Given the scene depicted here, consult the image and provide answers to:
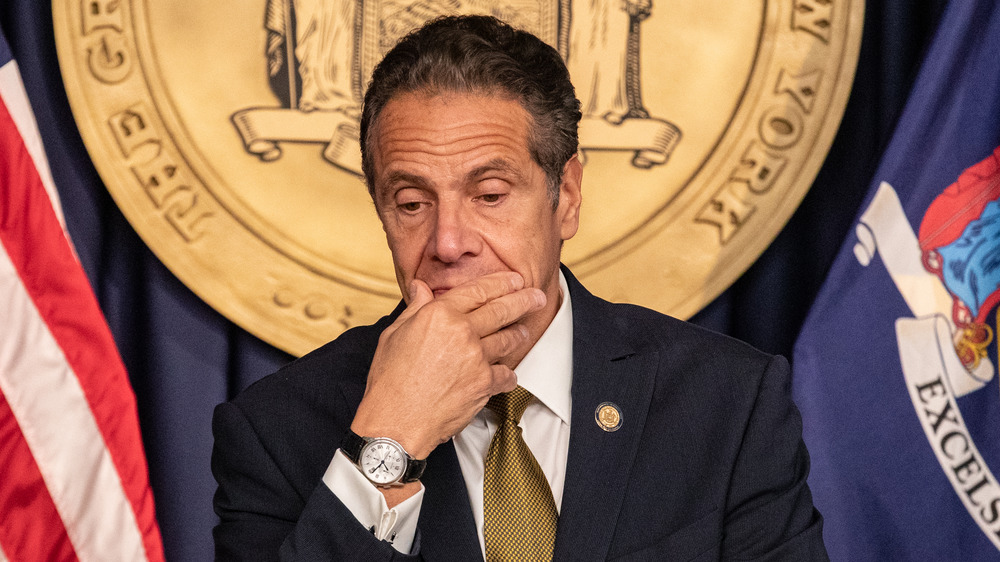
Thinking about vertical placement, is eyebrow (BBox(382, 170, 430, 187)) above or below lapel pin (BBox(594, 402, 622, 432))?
above

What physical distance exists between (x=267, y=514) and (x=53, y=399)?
849 millimetres

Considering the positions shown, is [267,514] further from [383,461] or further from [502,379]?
[502,379]

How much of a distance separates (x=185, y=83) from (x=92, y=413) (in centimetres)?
84

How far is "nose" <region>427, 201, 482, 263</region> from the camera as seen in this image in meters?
1.64

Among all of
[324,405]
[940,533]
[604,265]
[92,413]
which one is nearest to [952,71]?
[604,265]

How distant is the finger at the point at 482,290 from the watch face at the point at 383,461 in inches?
10.2

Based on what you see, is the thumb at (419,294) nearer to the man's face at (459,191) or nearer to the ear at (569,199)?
the man's face at (459,191)

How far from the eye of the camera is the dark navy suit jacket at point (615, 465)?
159 centimetres

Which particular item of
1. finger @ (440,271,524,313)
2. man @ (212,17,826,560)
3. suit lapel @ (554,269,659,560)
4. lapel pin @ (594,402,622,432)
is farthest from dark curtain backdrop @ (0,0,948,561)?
finger @ (440,271,524,313)

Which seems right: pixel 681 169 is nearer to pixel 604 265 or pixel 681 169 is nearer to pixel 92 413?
pixel 604 265

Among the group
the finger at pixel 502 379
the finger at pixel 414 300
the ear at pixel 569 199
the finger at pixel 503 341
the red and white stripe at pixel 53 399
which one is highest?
the ear at pixel 569 199

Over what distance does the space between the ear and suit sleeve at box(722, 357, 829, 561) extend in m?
0.47

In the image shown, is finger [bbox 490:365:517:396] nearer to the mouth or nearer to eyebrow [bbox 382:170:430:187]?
the mouth

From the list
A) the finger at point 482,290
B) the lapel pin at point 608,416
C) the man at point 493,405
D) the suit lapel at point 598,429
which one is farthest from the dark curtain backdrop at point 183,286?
the finger at point 482,290
